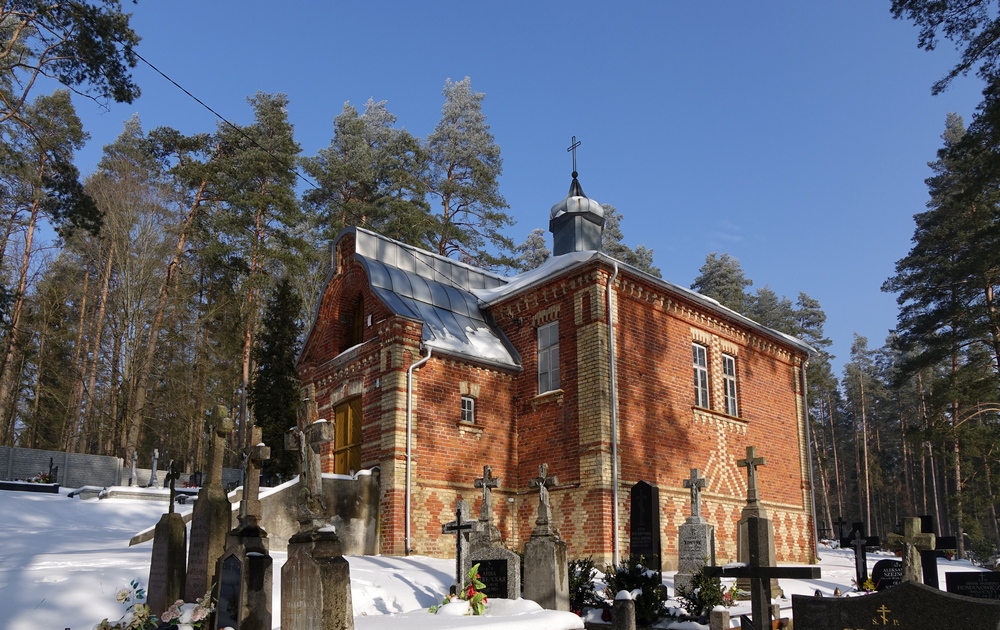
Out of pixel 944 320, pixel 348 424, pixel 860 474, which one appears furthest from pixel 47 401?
pixel 860 474

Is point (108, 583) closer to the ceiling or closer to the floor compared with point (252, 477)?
closer to the floor

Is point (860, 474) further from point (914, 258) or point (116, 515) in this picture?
point (116, 515)

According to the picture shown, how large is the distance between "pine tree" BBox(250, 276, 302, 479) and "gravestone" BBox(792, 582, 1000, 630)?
1985 centimetres

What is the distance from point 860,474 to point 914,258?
2814 centimetres

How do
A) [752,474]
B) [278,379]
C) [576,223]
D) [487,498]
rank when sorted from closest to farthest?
[487,498] < [752,474] < [576,223] < [278,379]

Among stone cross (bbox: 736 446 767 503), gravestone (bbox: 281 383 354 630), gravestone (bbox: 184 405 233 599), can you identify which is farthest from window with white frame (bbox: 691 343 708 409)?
gravestone (bbox: 281 383 354 630)

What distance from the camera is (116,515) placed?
1875 centimetres

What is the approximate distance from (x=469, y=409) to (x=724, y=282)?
3354 centimetres

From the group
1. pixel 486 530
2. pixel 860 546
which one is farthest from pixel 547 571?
pixel 860 546

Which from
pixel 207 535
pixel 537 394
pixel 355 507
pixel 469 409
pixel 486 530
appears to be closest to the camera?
pixel 207 535

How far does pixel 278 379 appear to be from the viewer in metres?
25.7

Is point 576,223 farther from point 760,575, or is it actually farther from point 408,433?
point 760,575

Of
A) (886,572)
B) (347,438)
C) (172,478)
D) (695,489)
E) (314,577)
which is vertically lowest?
(886,572)

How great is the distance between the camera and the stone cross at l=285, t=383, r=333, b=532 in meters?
7.30
